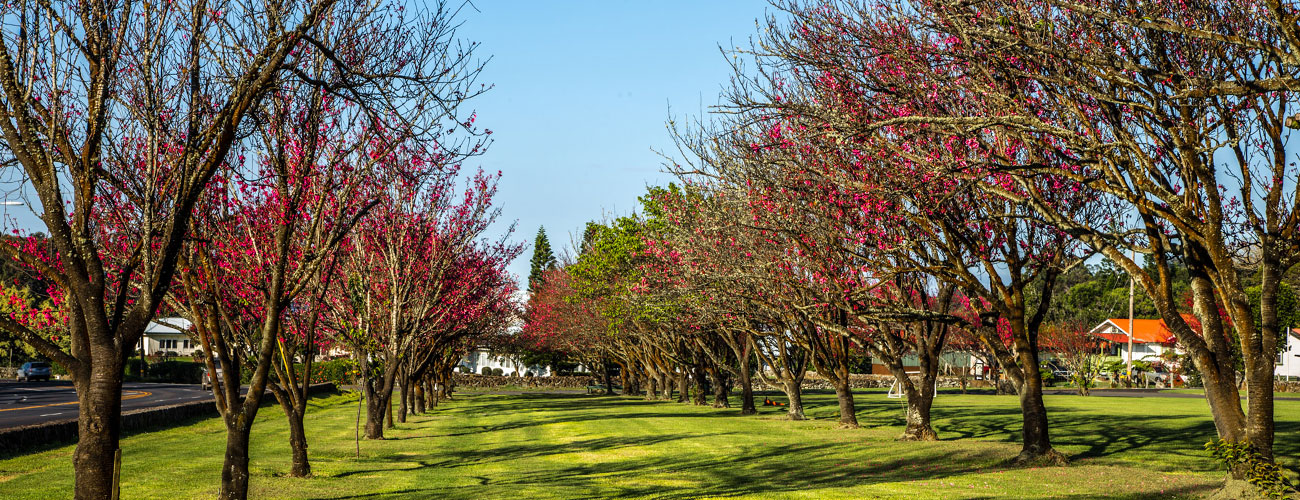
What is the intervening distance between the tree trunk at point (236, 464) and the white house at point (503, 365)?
261 ft

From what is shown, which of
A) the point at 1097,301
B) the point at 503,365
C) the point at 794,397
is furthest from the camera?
the point at 1097,301

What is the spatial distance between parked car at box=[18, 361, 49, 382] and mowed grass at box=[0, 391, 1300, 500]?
39.7m

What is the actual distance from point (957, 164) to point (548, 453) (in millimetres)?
13730

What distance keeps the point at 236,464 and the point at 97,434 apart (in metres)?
6.48

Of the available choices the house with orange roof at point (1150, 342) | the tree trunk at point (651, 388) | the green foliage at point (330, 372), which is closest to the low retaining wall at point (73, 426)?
the tree trunk at point (651, 388)

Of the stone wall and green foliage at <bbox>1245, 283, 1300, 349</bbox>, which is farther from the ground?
green foliage at <bbox>1245, 283, 1300, 349</bbox>

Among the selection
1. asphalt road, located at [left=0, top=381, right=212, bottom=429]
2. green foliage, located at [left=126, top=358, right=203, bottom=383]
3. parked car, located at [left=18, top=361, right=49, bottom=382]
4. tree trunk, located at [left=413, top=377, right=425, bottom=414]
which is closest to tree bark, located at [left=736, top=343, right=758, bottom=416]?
tree trunk, located at [left=413, top=377, right=425, bottom=414]

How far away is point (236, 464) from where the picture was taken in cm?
1316

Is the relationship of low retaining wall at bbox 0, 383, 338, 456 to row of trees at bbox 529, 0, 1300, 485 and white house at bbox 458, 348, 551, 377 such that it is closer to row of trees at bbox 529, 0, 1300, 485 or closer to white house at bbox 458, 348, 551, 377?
row of trees at bbox 529, 0, 1300, 485

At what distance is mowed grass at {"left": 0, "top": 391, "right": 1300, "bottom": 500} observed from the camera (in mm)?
15289

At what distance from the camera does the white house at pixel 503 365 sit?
316ft

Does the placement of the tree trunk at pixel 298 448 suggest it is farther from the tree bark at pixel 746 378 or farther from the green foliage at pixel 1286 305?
the green foliage at pixel 1286 305

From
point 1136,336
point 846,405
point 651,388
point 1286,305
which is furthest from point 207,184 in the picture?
point 1136,336

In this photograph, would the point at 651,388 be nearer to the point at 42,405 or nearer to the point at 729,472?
the point at 42,405
